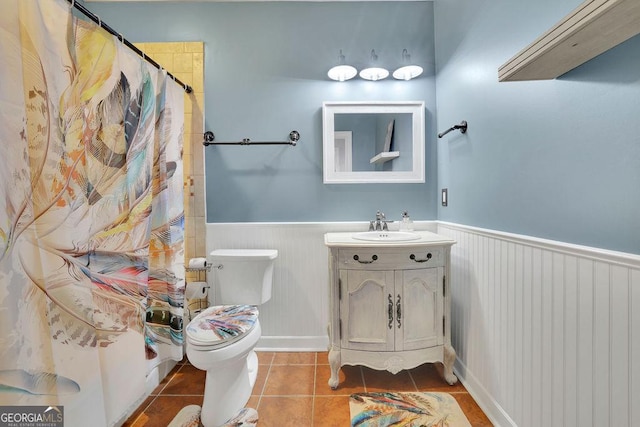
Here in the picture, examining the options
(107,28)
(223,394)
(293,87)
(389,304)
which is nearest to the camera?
(107,28)

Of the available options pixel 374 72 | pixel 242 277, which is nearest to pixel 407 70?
pixel 374 72

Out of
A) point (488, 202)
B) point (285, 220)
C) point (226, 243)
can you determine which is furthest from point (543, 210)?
point (226, 243)

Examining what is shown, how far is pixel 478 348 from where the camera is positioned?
1.43m

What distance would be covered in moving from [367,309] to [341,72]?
160 cm

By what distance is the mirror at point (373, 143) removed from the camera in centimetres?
194

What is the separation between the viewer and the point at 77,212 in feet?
3.16

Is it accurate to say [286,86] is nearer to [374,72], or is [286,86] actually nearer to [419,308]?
[374,72]

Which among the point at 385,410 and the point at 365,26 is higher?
the point at 365,26

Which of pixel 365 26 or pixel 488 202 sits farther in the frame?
pixel 365 26

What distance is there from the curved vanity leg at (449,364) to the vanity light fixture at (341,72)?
1.86m

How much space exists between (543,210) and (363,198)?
1110 mm

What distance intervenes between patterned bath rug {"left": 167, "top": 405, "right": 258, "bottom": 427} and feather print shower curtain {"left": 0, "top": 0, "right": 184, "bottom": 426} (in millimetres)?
263

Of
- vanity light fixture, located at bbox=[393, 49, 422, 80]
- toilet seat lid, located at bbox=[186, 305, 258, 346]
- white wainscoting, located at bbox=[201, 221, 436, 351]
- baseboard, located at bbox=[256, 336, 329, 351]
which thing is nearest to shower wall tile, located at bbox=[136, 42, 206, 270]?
white wainscoting, located at bbox=[201, 221, 436, 351]

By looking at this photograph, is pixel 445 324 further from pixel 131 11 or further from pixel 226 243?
pixel 131 11
